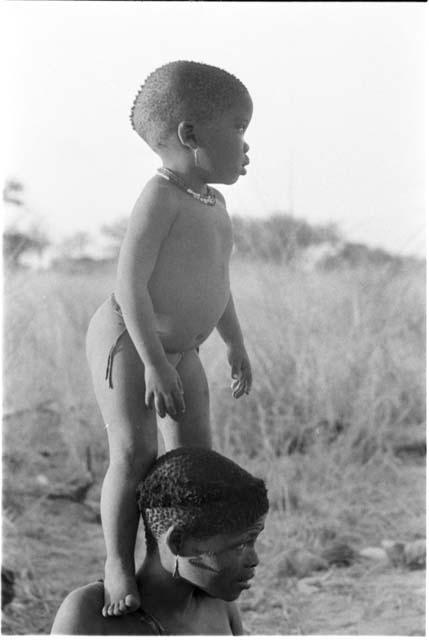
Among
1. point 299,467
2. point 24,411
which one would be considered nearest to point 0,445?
point 24,411

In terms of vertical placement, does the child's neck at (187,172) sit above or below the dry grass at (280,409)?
above

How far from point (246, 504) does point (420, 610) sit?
9.24ft

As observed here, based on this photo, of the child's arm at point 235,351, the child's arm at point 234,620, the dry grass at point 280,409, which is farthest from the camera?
the dry grass at point 280,409

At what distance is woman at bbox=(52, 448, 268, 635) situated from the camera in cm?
213

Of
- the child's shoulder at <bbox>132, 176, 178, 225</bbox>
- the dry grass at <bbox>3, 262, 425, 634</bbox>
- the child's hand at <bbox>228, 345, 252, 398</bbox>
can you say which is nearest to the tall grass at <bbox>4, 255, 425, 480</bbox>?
the dry grass at <bbox>3, 262, 425, 634</bbox>

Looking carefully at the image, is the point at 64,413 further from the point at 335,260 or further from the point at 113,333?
the point at 113,333

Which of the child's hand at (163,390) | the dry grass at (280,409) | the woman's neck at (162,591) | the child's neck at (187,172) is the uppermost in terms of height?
the child's neck at (187,172)

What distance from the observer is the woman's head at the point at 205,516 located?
212cm

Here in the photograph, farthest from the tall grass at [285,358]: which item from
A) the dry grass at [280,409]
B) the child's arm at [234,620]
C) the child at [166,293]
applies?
the child at [166,293]

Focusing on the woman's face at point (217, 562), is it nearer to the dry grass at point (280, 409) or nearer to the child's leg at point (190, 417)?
the child's leg at point (190, 417)

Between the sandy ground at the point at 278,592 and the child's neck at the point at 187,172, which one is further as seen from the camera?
the sandy ground at the point at 278,592

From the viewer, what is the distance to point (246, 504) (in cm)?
215

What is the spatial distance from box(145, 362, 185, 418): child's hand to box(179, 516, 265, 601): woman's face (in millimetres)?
282

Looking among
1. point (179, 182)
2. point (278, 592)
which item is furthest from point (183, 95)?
point (278, 592)
